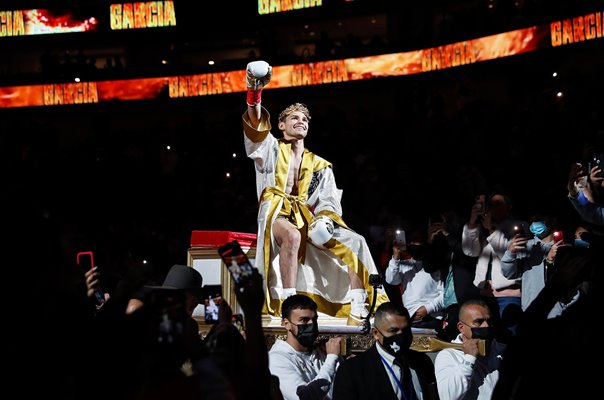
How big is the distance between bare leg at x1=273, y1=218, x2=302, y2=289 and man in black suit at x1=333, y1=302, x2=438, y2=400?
2052 millimetres

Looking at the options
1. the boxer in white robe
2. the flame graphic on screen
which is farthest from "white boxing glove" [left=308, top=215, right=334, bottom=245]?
the flame graphic on screen

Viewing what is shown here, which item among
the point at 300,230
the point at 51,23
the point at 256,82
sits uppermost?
the point at 51,23

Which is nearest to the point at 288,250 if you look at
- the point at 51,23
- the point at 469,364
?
the point at 469,364

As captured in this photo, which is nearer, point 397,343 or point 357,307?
point 397,343

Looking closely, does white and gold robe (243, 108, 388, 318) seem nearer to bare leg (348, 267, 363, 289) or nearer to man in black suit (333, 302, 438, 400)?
bare leg (348, 267, 363, 289)

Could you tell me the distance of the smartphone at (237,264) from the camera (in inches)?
104

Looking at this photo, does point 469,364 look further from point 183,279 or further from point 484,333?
point 183,279

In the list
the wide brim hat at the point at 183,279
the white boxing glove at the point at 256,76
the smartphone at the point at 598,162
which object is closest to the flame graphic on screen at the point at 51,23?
the white boxing glove at the point at 256,76

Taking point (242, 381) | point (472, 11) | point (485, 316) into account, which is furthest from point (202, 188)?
point (242, 381)

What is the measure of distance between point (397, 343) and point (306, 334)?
1.74 ft

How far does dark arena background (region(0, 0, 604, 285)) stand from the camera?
12.9 m

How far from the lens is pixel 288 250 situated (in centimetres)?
679

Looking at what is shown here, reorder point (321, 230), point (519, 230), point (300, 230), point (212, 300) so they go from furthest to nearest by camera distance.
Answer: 1. point (300, 230)
2. point (321, 230)
3. point (519, 230)
4. point (212, 300)

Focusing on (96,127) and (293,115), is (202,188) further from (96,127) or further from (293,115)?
(293,115)
